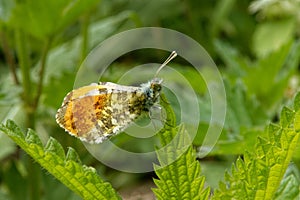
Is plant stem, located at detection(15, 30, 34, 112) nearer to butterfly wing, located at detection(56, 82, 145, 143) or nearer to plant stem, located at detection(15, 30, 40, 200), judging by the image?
plant stem, located at detection(15, 30, 40, 200)

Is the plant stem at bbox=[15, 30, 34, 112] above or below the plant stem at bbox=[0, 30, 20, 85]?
below

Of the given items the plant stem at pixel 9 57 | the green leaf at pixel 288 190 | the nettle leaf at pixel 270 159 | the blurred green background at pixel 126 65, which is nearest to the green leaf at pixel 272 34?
the blurred green background at pixel 126 65

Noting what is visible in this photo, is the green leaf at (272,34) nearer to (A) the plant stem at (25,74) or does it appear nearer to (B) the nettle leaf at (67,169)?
(A) the plant stem at (25,74)

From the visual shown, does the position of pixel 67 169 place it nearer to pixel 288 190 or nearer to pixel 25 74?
pixel 288 190

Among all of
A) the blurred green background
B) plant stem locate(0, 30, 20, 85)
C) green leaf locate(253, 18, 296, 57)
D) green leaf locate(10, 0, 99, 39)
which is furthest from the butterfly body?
green leaf locate(253, 18, 296, 57)

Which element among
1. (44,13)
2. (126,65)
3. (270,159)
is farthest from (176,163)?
(126,65)

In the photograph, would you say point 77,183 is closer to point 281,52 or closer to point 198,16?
point 281,52
